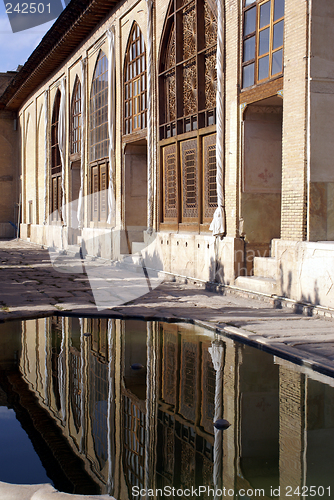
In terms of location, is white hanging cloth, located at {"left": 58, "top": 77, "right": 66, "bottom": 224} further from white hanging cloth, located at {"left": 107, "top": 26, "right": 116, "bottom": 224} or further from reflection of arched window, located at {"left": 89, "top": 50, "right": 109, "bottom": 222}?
white hanging cloth, located at {"left": 107, "top": 26, "right": 116, "bottom": 224}

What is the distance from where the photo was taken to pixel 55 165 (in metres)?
22.1

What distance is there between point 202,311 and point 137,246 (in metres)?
5.94

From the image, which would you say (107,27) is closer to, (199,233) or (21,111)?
(199,233)

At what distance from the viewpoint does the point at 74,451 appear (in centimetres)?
300

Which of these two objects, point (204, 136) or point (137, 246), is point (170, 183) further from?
point (137, 246)

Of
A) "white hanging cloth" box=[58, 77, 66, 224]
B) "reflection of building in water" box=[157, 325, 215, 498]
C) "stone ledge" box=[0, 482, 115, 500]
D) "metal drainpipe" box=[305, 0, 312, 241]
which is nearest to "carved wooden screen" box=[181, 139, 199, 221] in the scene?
"metal drainpipe" box=[305, 0, 312, 241]

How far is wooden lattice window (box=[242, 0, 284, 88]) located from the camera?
787 cm

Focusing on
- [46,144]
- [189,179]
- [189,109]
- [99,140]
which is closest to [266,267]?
[189,179]

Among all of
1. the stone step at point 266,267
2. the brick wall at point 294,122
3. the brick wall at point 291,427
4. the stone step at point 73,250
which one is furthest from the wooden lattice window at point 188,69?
the stone step at point 73,250

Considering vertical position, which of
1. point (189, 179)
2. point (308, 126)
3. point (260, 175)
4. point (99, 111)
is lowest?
point (260, 175)

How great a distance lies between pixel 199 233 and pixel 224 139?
1.93 meters

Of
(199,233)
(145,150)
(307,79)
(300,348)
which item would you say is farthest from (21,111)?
(300,348)

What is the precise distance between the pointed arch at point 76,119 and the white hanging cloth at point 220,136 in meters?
9.89

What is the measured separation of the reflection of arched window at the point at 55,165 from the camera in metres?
21.4
